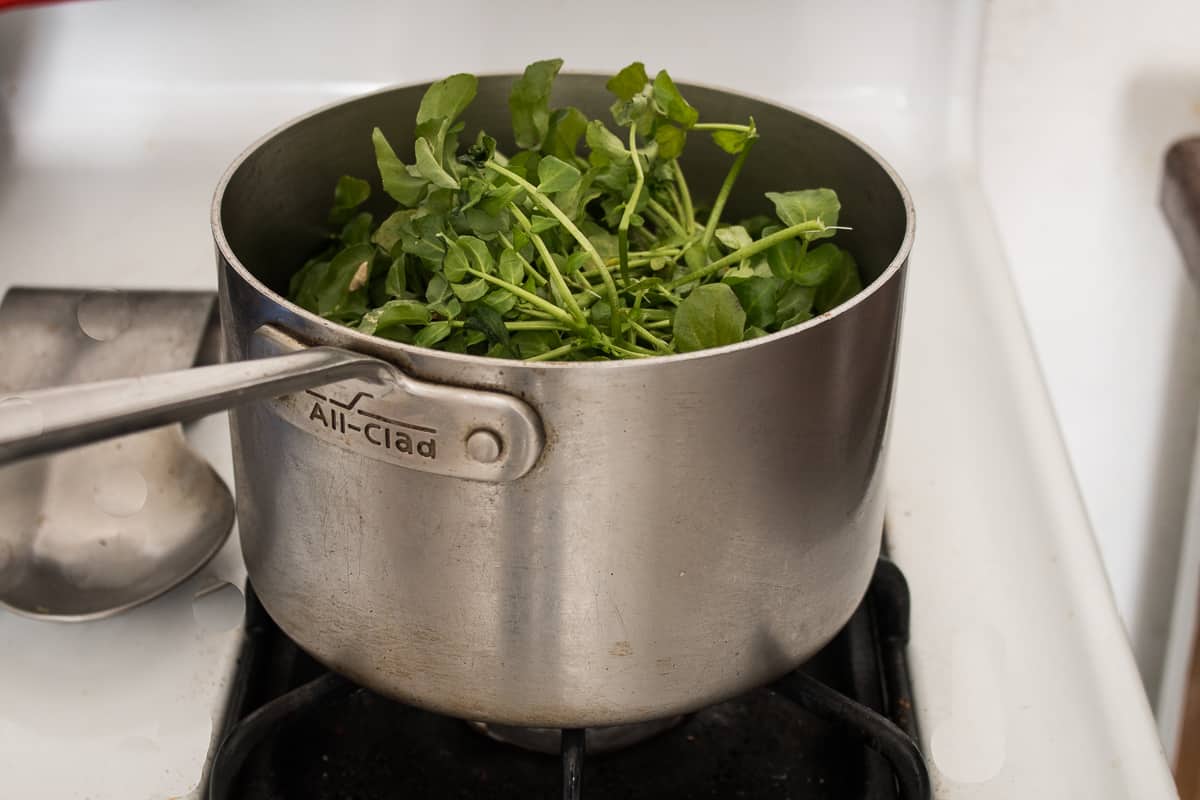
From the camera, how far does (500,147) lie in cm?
57

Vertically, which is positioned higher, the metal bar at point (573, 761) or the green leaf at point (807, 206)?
the green leaf at point (807, 206)

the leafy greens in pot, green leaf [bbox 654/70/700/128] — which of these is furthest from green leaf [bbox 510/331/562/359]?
green leaf [bbox 654/70/700/128]

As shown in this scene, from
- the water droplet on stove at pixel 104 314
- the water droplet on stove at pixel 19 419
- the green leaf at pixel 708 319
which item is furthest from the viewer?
the water droplet on stove at pixel 104 314

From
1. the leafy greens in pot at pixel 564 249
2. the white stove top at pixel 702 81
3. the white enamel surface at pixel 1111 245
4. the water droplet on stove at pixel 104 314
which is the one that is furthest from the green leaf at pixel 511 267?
the white enamel surface at pixel 1111 245

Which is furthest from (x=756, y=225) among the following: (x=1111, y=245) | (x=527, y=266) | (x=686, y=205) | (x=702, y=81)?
(x=1111, y=245)

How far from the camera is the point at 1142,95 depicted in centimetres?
90

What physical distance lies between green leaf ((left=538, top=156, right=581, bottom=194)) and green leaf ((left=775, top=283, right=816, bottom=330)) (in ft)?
0.28

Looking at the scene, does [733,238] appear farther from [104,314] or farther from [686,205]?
[104,314]

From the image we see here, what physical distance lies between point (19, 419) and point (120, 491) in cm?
31

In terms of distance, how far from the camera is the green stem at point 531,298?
41 centimetres

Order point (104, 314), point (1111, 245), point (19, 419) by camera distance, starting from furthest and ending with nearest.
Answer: point (1111, 245) < point (104, 314) < point (19, 419)

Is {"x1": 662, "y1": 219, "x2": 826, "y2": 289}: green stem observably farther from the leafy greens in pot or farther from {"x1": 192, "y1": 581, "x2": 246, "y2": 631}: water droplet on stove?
{"x1": 192, "y1": 581, "x2": 246, "y2": 631}: water droplet on stove

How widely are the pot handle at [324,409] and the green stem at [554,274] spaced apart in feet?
0.26

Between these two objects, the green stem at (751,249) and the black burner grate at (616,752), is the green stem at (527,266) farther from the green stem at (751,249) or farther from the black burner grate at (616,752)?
the black burner grate at (616,752)
